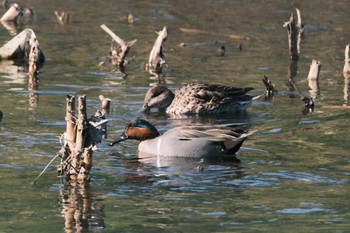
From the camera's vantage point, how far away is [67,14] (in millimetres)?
24844

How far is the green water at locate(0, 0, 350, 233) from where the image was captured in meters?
9.93

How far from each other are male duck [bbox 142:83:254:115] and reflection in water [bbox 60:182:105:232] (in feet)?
18.2

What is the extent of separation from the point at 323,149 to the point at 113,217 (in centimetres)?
408

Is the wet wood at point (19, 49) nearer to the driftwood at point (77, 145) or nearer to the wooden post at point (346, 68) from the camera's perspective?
the wooden post at point (346, 68)

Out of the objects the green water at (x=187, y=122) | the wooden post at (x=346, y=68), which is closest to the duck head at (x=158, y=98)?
the green water at (x=187, y=122)

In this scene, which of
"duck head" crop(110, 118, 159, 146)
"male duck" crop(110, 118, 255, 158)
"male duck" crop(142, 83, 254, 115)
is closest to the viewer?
"male duck" crop(110, 118, 255, 158)

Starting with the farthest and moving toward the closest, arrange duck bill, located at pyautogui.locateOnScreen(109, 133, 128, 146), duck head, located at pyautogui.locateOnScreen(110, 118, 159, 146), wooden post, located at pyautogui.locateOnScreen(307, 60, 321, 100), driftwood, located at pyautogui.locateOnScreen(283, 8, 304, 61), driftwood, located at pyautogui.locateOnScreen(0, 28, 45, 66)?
driftwood, located at pyautogui.locateOnScreen(0, 28, 45, 66) < driftwood, located at pyautogui.locateOnScreen(283, 8, 304, 61) < wooden post, located at pyautogui.locateOnScreen(307, 60, 321, 100) < duck head, located at pyautogui.locateOnScreen(110, 118, 159, 146) < duck bill, located at pyautogui.locateOnScreen(109, 133, 128, 146)

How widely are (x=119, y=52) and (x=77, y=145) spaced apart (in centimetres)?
942

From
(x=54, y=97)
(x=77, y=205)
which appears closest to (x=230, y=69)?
(x=54, y=97)

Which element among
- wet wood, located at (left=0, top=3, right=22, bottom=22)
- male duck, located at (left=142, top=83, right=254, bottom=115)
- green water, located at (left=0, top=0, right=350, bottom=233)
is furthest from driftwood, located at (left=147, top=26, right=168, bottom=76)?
wet wood, located at (left=0, top=3, right=22, bottom=22)

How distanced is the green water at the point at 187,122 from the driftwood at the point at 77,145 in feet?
0.64

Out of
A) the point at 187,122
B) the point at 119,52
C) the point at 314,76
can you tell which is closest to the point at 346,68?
the point at 314,76

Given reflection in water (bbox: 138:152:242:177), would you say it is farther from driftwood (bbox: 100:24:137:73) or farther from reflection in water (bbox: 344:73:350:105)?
driftwood (bbox: 100:24:137:73)

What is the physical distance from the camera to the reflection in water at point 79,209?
9.51 meters
